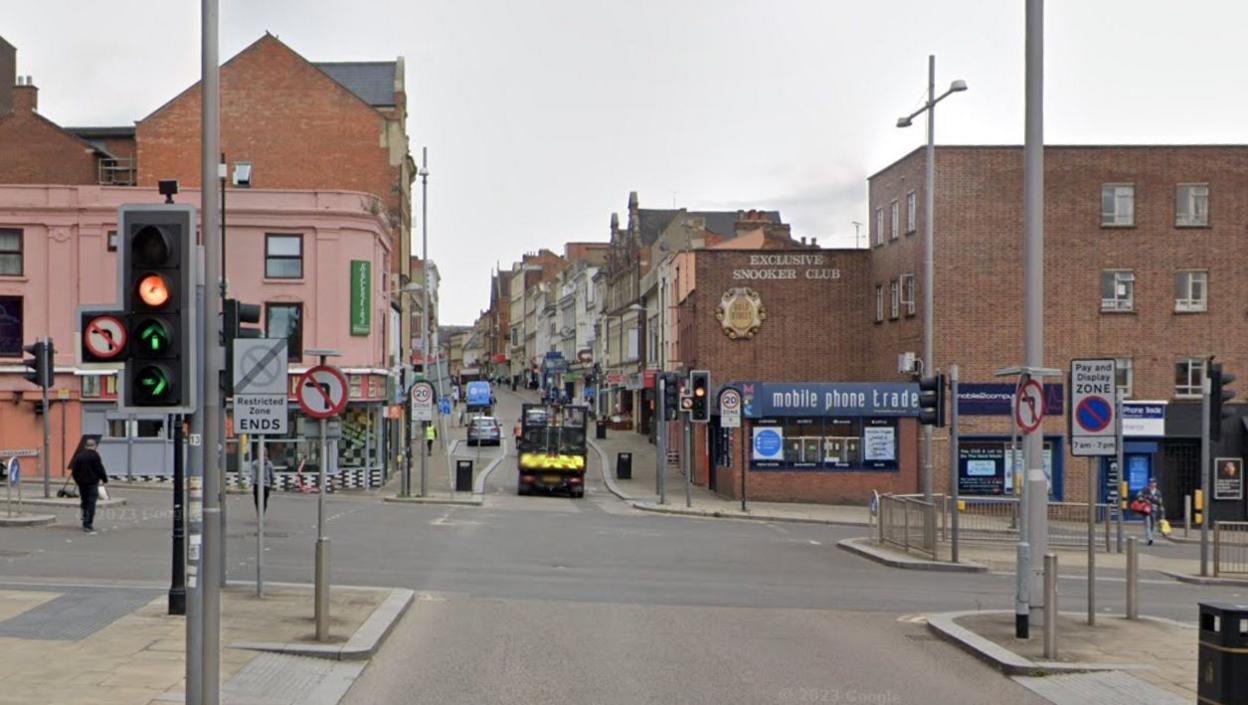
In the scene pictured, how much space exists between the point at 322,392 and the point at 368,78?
5412 cm

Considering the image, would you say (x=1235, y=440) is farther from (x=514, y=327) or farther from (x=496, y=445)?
(x=514, y=327)

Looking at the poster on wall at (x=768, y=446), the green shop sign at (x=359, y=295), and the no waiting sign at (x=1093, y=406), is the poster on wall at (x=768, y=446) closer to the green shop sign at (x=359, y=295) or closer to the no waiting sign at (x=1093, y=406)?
the green shop sign at (x=359, y=295)

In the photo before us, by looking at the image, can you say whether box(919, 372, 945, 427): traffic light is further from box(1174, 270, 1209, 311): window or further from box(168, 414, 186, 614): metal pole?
box(1174, 270, 1209, 311): window

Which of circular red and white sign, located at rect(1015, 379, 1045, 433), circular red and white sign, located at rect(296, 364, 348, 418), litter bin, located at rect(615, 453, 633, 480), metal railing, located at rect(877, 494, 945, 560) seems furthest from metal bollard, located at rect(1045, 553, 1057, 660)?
litter bin, located at rect(615, 453, 633, 480)

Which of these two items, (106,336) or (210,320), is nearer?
(106,336)

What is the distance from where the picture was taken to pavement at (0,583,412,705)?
1067 cm

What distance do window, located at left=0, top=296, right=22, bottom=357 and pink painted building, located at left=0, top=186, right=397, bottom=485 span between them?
1.2 inches

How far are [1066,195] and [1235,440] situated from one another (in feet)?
30.4

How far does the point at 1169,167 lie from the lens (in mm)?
42156

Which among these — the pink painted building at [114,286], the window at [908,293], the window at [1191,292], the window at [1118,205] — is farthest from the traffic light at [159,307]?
the window at [1191,292]

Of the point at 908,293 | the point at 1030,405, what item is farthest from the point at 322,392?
the point at 908,293

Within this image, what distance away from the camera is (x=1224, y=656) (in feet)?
31.1

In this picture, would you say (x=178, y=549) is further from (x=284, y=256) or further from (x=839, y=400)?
(x=284, y=256)

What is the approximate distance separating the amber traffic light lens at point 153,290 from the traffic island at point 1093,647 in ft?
27.6
